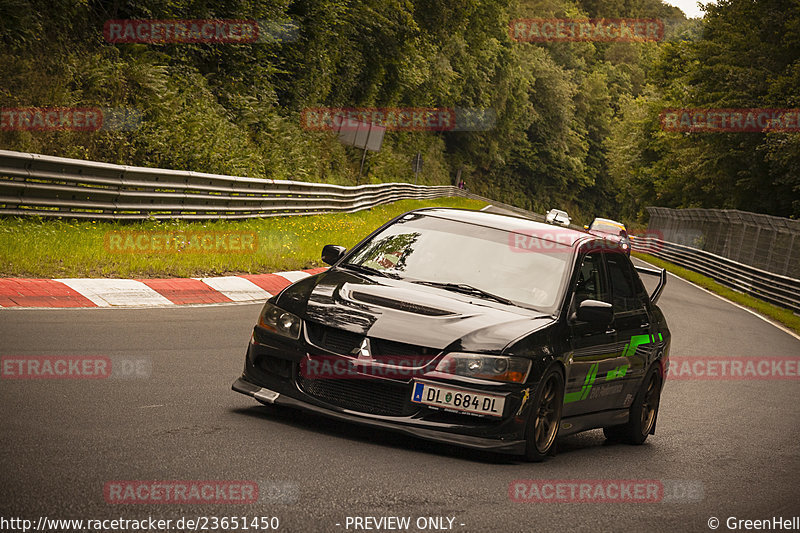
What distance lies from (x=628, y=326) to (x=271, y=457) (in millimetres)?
3447

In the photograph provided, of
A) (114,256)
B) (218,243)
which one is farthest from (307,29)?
(114,256)

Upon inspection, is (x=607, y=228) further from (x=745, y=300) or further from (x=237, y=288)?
(x=237, y=288)

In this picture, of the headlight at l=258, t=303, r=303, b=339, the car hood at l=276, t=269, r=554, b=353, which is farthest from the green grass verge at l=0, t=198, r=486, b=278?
the car hood at l=276, t=269, r=554, b=353

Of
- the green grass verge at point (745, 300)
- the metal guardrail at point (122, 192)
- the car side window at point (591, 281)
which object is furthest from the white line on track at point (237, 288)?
the green grass verge at point (745, 300)

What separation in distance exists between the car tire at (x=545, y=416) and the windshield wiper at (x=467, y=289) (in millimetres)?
612

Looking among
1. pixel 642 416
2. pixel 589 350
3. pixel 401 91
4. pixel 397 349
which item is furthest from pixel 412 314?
pixel 401 91

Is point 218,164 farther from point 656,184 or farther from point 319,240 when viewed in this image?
point 656,184

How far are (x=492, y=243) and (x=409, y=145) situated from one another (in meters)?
61.1

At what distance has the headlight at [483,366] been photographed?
238 inches

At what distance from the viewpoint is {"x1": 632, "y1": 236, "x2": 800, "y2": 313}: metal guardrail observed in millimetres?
29562

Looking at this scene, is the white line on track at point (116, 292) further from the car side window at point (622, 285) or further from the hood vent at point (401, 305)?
the car side window at point (622, 285)

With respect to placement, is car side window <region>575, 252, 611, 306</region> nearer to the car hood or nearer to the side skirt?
the car hood

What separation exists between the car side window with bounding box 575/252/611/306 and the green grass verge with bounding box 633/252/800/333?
17839mm

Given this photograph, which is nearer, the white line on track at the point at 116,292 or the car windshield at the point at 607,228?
the white line on track at the point at 116,292
